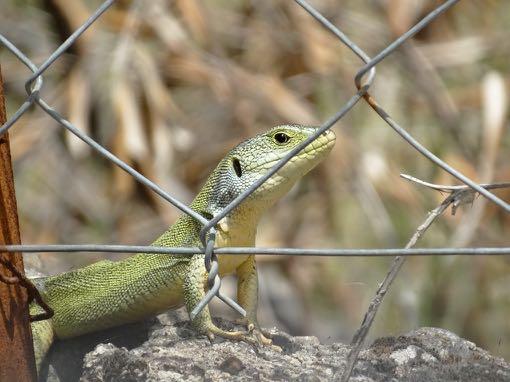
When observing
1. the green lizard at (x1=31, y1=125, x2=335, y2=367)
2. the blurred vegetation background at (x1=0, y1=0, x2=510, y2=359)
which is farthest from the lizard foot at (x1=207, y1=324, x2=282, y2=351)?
the blurred vegetation background at (x1=0, y1=0, x2=510, y2=359)

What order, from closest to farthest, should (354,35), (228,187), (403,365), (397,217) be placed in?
(403,365), (228,187), (397,217), (354,35)

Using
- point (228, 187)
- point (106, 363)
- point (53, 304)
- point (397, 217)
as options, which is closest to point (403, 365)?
point (106, 363)

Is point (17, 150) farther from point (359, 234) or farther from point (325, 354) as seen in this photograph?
point (325, 354)

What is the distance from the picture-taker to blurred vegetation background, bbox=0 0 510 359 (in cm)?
550

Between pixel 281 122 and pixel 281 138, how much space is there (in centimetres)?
272

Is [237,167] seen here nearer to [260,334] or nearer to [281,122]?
[260,334]

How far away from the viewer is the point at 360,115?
5805 mm

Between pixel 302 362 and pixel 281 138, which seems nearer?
pixel 302 362

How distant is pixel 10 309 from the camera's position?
2055 mm

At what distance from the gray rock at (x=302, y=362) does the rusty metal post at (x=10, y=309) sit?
0.13m

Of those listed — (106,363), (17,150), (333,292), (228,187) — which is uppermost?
(17,150)

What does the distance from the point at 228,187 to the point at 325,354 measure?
3.03 ft

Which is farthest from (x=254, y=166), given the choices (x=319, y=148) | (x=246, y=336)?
(x=246, y=336)

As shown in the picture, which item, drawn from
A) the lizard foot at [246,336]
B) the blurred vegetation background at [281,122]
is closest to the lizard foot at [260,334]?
the lizard foot at [246,336]
